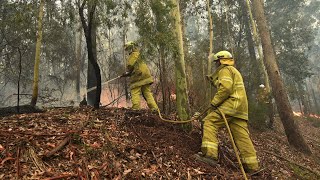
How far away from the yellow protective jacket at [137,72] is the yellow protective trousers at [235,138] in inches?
100

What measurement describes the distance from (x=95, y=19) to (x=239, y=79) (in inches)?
164

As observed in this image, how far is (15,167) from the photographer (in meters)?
3.62

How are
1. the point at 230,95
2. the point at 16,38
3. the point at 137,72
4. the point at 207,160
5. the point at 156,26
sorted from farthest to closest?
1. the point at 16,38
2. the point at 137,72
3. the point at 156,26
4. the point at 230,95
5. the point at 207,160

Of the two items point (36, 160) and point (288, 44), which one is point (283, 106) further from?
point (288, 44)

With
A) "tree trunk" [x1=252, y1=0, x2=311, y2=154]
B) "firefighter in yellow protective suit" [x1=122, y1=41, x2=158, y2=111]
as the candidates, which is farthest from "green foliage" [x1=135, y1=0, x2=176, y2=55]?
"tree trunk" [x1=252, y1=0, x2=311, y2=154]

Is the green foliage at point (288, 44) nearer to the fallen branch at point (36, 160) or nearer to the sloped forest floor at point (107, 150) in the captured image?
the sloped forest floor at point (107, 150)

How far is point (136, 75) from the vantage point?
7.32 meters

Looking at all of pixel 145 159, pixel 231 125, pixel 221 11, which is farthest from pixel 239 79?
pixel 221 11

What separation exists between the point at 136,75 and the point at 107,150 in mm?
3132

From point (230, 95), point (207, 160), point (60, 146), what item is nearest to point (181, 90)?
point (230, 95)

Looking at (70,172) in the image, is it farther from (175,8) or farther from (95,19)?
(95,19)

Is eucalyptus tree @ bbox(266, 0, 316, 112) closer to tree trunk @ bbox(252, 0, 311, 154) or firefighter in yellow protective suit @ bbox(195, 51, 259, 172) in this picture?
tree trunk @ bbox(252, 0, 311, 154)

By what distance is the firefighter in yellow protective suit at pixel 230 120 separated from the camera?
16.5 feet

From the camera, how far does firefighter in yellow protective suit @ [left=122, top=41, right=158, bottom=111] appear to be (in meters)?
7.12
